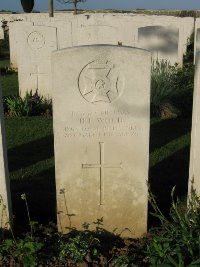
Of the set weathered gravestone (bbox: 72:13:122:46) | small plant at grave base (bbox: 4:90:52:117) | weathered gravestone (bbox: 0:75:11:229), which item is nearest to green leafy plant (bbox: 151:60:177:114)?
weathered gravestone (bbox: 72:13:122:46)

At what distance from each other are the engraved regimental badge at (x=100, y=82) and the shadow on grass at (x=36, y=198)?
1.32 meters

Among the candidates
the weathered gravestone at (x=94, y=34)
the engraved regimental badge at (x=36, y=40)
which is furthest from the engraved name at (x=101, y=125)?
the weathered gravestone at (x=94, y=34)

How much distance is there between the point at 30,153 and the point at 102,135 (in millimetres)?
2548

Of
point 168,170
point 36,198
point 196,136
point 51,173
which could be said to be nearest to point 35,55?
point 51,173

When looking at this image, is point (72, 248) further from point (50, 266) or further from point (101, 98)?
point (101, 98)

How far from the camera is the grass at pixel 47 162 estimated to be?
4.29m

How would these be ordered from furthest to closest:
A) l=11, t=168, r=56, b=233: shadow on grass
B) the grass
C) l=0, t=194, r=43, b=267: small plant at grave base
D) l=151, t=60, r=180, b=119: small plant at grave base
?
l=151, t=60, r=180, b=119: small plant at grave base
the grass
l=11, t=168, r=56, b=233: shadow on grass
l=0, t=194, r=43, b=267: small plant at grave base

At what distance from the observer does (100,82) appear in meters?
3.34

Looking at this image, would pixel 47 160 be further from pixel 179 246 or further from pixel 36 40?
pixel 36 40

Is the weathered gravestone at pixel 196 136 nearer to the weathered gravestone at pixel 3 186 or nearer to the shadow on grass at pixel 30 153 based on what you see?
the weathered gravestone at pixel 3 186

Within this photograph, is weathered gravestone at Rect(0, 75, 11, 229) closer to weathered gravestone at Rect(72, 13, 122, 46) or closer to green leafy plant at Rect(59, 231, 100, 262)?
green leafy plant at Rect(59, 231, 100, 262)

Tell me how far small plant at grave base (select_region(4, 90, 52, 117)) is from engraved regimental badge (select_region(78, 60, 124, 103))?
14.0 ft

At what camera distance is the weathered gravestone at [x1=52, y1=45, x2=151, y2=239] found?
3305 mm

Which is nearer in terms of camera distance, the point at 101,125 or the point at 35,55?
the point at 101,125
